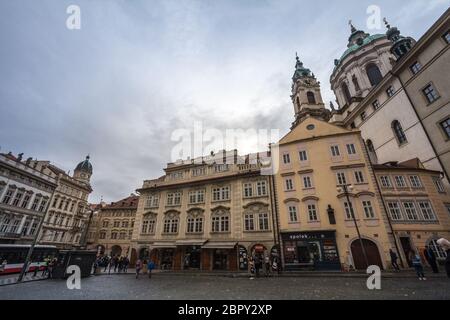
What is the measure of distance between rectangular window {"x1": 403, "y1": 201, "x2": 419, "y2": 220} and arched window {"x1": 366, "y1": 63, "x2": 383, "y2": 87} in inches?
1345

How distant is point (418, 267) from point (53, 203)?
56511 mm

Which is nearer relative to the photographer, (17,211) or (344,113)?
(17,211)

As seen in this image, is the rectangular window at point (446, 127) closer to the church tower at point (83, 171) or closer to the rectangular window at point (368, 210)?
the rectangular window at point (368, 210)

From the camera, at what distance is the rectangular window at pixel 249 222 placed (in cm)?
2285

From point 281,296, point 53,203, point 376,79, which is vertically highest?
point 376,79

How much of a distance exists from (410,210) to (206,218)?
21300 millimetres

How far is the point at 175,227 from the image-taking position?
1041 inches

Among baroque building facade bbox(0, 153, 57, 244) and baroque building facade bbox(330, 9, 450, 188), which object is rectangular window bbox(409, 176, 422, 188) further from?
baroque building facade bbox(0, 153, 57, 244)

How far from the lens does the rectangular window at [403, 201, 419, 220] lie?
20.1 metres

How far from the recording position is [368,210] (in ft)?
65.5

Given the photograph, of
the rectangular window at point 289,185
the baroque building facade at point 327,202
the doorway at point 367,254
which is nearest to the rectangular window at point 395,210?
the baroque building facade at point 327,202

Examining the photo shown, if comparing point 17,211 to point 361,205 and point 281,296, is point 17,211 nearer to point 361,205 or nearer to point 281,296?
point 281,296
